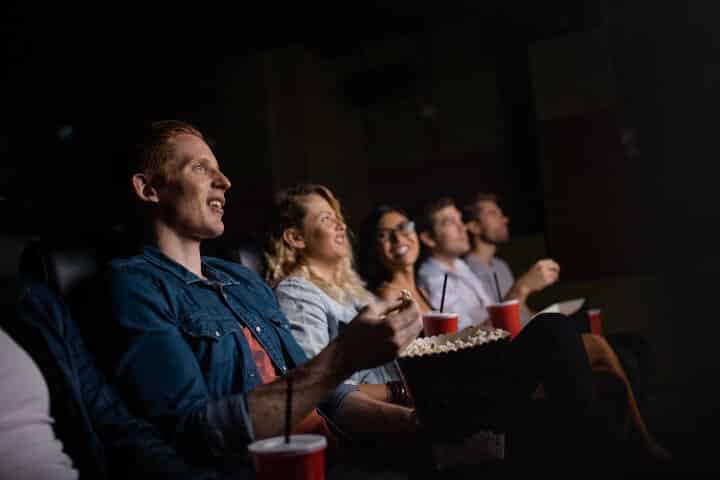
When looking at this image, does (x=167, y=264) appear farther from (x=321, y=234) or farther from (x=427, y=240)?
(x=427, y=240)

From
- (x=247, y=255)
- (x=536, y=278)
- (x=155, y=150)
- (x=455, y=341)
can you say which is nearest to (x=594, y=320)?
(x=536, y=278)

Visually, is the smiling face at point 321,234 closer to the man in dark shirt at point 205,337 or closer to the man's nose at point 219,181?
the man in dark shirt at point 205,337

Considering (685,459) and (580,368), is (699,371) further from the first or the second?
(580,368)

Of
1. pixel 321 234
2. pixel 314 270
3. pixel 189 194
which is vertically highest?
pixel 189 194

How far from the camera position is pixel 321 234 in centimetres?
191

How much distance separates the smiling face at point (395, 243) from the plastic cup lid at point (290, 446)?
5.41 ft

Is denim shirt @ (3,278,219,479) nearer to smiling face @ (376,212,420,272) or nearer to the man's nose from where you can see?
the man's nose

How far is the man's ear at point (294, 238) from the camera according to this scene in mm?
1896

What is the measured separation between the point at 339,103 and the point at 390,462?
4318 mm

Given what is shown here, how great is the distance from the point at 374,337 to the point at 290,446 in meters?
0.21

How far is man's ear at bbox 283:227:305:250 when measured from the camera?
74.6 inches

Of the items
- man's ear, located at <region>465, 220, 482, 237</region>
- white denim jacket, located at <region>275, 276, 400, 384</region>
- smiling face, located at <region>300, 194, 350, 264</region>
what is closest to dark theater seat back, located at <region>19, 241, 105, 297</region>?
white denim jacket, located at <region>275, 276, 400, 384</region>

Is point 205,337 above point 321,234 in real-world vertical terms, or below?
below

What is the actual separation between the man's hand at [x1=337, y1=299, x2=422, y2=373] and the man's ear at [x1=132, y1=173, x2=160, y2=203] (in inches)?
19.5
